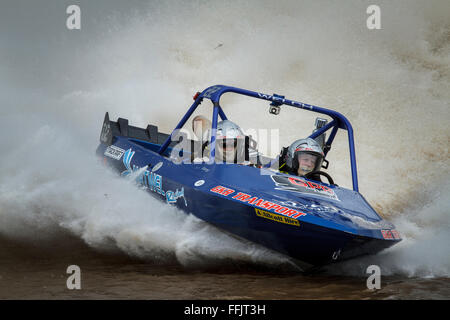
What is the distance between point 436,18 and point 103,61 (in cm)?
1001

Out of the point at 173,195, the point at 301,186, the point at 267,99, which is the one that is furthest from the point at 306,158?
the point at 173,195

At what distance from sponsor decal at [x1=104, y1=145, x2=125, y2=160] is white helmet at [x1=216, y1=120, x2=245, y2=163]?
6.15 ft

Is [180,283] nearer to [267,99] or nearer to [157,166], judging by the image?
[157,166]

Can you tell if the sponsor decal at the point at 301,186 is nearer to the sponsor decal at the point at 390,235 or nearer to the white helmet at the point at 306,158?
the white helmet at the point at 306,158

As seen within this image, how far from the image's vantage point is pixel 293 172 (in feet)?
17.5

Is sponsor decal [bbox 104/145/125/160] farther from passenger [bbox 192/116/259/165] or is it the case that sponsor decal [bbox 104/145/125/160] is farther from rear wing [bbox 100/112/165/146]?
passenger [bbox 192/116/259/165]

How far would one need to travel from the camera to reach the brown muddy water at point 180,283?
3525 mm

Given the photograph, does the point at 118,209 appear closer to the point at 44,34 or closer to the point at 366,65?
the point at 366,65

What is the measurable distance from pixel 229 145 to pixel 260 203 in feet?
4.69

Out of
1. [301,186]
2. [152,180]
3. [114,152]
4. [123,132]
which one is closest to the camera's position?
[301,186]

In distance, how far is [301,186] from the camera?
15.1 ft

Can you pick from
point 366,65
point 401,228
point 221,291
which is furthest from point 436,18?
point 221,291

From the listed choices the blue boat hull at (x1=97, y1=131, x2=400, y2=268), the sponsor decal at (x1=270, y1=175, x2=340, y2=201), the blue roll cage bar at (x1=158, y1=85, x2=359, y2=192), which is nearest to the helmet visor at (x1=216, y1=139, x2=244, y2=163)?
the blue roll cage bar at (x1=158, y1=85, x2=359, y2=192)

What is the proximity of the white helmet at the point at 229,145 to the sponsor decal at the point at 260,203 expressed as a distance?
0.98 m
